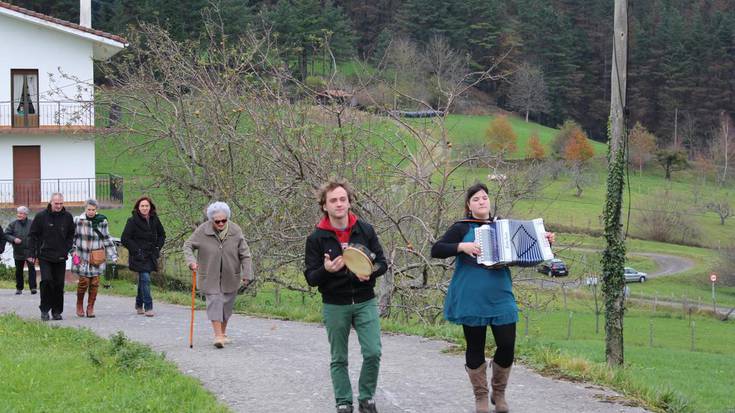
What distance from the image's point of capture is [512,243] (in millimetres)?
7625

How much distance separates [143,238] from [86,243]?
0.87 m

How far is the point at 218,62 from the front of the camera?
1994cm

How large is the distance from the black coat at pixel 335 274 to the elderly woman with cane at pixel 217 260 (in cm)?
379

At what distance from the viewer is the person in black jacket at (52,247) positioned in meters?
14.3

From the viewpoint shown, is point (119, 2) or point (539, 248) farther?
point (119, 2)

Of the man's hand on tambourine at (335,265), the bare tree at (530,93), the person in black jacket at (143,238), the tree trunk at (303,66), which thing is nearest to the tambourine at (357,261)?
the man's hand on tambourine at (335,265)

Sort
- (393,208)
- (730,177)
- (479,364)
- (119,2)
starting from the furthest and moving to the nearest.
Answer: (730,177) → (119,2) → (393,208) → (479,364)

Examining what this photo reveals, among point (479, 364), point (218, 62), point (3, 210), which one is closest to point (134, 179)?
point (218, 62)

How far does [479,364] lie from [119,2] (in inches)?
2206

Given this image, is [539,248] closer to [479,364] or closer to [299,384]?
[479,364]

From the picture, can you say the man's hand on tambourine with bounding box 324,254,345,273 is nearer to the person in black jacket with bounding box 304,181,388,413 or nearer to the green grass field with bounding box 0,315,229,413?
the person in black jacket with bounding box 304,181,388,413

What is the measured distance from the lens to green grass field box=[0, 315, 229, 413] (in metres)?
8.12

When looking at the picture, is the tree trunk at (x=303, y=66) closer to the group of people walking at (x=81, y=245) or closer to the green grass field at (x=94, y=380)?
the group of people walking at (x=81, y=245)

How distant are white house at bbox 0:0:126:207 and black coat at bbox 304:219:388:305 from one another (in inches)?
1163
